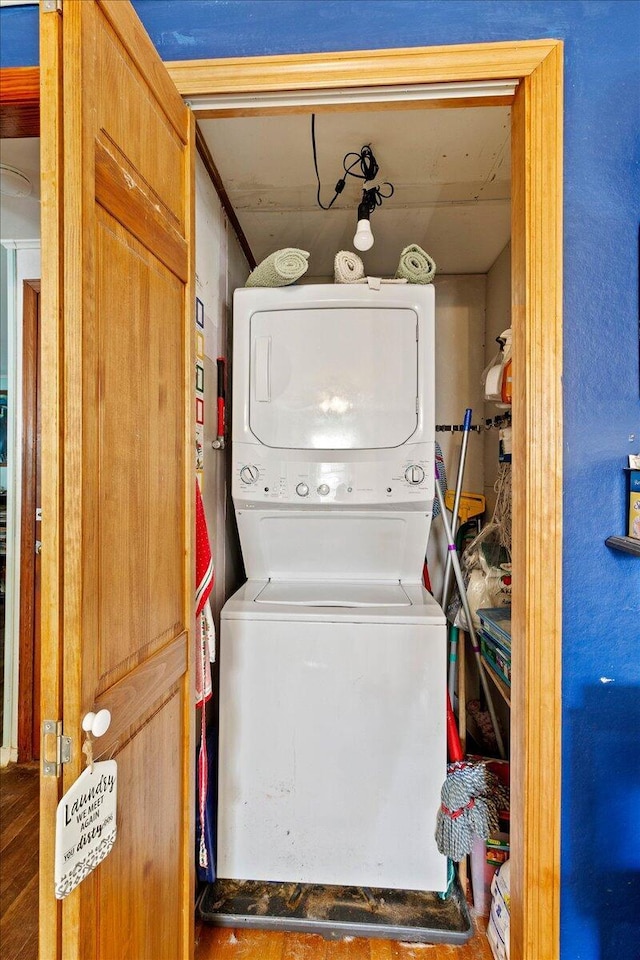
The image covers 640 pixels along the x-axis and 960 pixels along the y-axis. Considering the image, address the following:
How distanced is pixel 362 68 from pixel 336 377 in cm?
86

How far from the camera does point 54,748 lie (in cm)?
73

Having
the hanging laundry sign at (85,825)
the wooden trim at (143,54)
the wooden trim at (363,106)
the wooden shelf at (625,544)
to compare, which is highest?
the wooden trim at (363,106)

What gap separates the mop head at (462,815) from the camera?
1.47m

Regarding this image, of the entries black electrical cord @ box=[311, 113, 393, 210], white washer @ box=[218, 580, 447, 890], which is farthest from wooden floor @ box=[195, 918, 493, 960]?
black electrical cord @ box=[311, 113, 393, 210]

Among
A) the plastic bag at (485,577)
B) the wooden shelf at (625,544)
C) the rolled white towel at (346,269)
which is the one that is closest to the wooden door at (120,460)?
the rolled white towel at (346,269)

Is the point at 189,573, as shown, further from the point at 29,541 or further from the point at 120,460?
the point at 29,541

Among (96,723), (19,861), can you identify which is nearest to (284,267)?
(96,723)

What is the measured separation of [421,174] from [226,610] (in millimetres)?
1610

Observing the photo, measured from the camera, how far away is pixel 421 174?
1.73 m

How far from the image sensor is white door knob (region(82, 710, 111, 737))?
740 millimetres

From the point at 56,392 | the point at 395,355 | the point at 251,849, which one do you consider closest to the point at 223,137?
the point at 395,355

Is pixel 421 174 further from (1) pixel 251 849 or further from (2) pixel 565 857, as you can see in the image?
(1) pixel 251 849

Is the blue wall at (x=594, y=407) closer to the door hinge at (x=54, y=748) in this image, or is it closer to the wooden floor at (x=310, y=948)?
the wooden floor at (x=310, y=948)

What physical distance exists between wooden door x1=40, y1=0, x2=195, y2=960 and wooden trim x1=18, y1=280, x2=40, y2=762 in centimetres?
149
